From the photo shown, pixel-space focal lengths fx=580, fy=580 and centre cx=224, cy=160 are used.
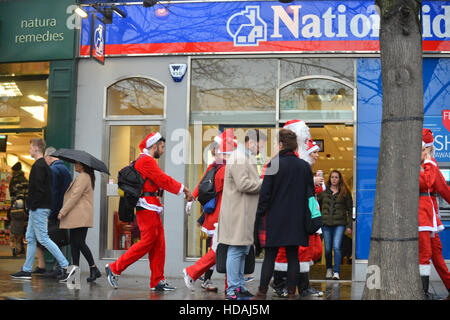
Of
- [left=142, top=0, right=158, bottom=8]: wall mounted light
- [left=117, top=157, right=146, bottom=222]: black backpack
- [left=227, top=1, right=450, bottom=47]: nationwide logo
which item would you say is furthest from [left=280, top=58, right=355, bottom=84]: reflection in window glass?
[left=117, top=157, right=146, bottom=222]: black backpack

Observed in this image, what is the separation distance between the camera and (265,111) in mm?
10125

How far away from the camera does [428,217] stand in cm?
719

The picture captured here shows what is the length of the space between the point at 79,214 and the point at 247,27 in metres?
4.34

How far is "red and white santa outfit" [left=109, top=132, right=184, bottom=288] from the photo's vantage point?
7.45m

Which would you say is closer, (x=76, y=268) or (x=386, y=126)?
(x=386, y=126)

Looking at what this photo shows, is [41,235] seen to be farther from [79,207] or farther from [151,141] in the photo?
[151,141]

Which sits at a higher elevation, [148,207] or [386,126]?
[386,126]

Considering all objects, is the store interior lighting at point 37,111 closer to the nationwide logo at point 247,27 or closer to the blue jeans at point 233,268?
the nationwide logo at point 247,27

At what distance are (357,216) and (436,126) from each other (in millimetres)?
2024

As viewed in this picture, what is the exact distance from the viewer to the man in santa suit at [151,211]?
24.4 ft

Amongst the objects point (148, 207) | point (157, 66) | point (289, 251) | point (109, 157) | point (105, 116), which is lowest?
point (289, 251)

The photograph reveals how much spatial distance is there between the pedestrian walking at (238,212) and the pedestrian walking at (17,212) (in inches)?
253
